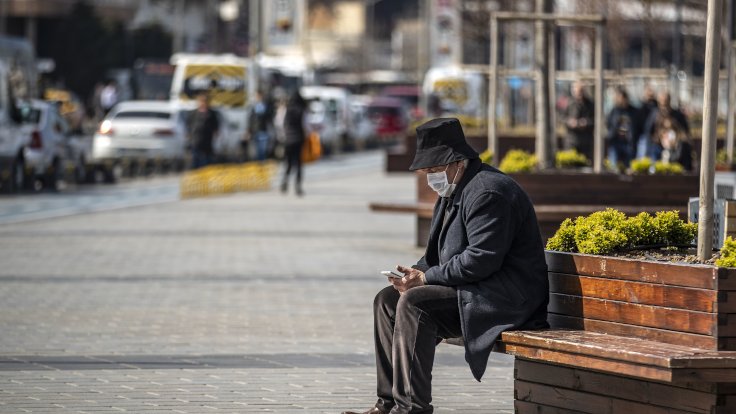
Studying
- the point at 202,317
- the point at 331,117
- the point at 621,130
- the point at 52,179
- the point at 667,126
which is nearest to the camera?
the point at 202,317

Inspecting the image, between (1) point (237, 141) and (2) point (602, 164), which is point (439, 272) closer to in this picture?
(2) point (602, 164)

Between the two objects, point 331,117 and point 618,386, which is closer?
point 618,386

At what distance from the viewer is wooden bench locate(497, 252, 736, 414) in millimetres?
6301

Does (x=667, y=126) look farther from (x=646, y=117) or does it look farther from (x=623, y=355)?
(x=623, y=355)

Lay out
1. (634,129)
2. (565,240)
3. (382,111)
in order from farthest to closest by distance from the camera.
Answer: (382,111) < (634,129) < (565,240)

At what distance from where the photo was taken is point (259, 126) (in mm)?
42281

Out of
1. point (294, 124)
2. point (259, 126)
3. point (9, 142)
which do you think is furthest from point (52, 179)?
point (259, 126)

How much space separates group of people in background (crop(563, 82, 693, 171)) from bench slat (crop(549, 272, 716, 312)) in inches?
568

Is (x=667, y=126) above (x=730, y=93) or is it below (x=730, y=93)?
below

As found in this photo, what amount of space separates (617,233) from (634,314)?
0.52 metres

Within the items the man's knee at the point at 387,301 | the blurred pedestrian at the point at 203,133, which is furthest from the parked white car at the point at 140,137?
the man's knee at the point at 387,301

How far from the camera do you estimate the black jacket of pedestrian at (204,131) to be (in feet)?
109

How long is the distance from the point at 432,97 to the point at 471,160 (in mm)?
44979

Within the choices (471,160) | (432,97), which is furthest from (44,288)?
(432,97)
